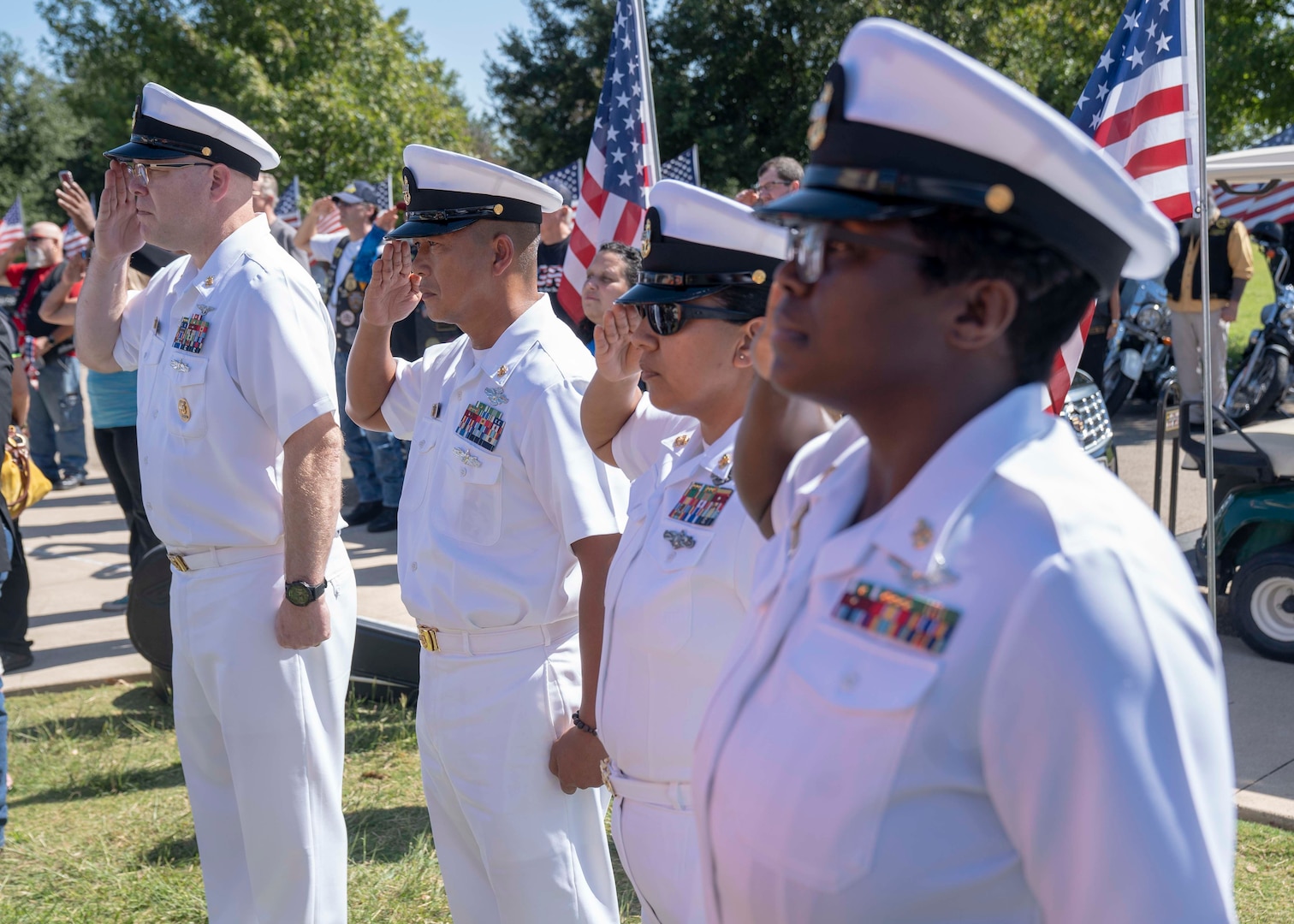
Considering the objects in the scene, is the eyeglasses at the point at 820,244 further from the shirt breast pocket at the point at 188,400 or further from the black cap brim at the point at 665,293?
the shirt breast pocket at the point at 188,400

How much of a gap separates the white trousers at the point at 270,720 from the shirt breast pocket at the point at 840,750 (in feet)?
7.32

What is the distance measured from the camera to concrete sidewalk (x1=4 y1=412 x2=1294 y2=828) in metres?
4.57

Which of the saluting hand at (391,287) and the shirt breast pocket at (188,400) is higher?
the saluting hand at (391,287)

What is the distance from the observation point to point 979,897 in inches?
47.0

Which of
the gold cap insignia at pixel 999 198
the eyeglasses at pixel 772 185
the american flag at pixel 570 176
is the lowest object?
the gold cap insignia at pixel 999 198

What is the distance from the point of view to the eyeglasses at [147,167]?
11.2 ft

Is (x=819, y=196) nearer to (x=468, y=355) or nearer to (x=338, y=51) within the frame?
(x=468, y=355)

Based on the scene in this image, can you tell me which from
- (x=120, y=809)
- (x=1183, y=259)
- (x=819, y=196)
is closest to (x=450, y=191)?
(x=819, y=196)

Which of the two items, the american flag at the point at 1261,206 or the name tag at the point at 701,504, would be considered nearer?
the name tag at the point at 701,504

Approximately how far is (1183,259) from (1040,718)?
11.4 meters

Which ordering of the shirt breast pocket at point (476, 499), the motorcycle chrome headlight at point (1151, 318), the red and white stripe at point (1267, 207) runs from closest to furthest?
the shirt breast pocket at point (476, 499) → the motorcycle chrome headlight at point (1151, 318) → the red and white stripe at point (1267, 207)

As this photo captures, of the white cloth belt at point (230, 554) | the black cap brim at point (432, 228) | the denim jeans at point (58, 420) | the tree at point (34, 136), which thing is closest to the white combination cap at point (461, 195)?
the black cap brim at point (432, 228)

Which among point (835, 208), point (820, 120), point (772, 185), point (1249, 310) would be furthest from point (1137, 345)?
point (1249, 310)

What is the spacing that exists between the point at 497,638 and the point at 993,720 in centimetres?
192
